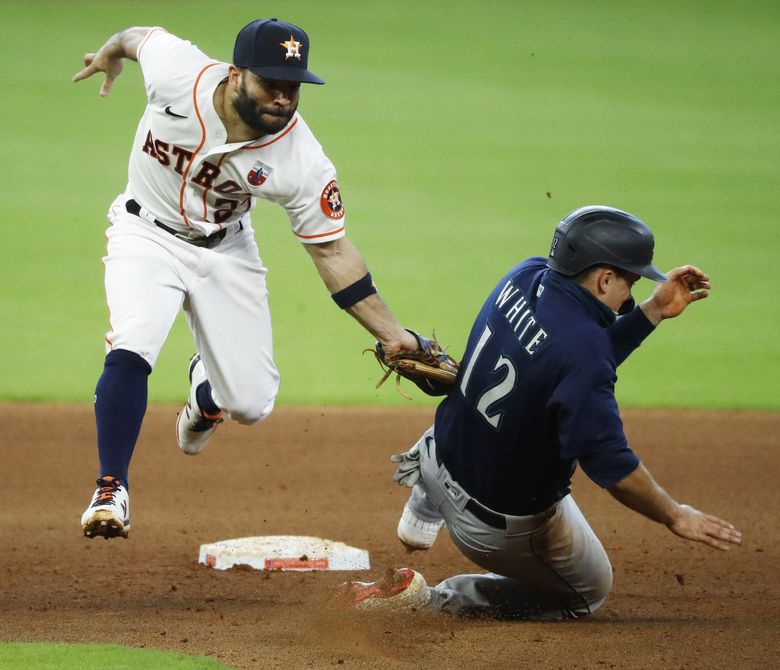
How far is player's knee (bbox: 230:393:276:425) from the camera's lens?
17.7ft

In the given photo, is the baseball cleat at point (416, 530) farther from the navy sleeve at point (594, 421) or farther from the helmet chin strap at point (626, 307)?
the helmet chin strap at point (626, 307)

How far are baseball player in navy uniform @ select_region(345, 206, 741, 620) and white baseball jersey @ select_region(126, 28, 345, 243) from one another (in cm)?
88

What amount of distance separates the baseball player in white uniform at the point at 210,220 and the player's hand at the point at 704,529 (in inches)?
51.4

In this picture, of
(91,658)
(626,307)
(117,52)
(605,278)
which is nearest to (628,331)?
(626,307)

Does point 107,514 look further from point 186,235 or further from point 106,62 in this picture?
point 106,62

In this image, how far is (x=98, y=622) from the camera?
468 centimetres

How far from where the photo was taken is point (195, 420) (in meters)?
5.82

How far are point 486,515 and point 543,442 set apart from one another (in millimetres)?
402

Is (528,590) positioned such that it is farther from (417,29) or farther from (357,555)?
(417,29)

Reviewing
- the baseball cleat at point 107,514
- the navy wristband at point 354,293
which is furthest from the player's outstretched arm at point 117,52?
the baseball cleat at point 107,514

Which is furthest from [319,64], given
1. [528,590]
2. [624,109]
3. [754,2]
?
[528,590]

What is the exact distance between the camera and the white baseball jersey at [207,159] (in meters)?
4.83

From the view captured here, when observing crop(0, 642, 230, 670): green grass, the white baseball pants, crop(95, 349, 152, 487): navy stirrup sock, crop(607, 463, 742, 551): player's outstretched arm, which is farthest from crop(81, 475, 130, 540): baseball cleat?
crop(607, 463, 742, 551): player's outstretched arm

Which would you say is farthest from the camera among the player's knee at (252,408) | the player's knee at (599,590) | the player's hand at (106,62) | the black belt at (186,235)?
the player's knee at (252,408)
